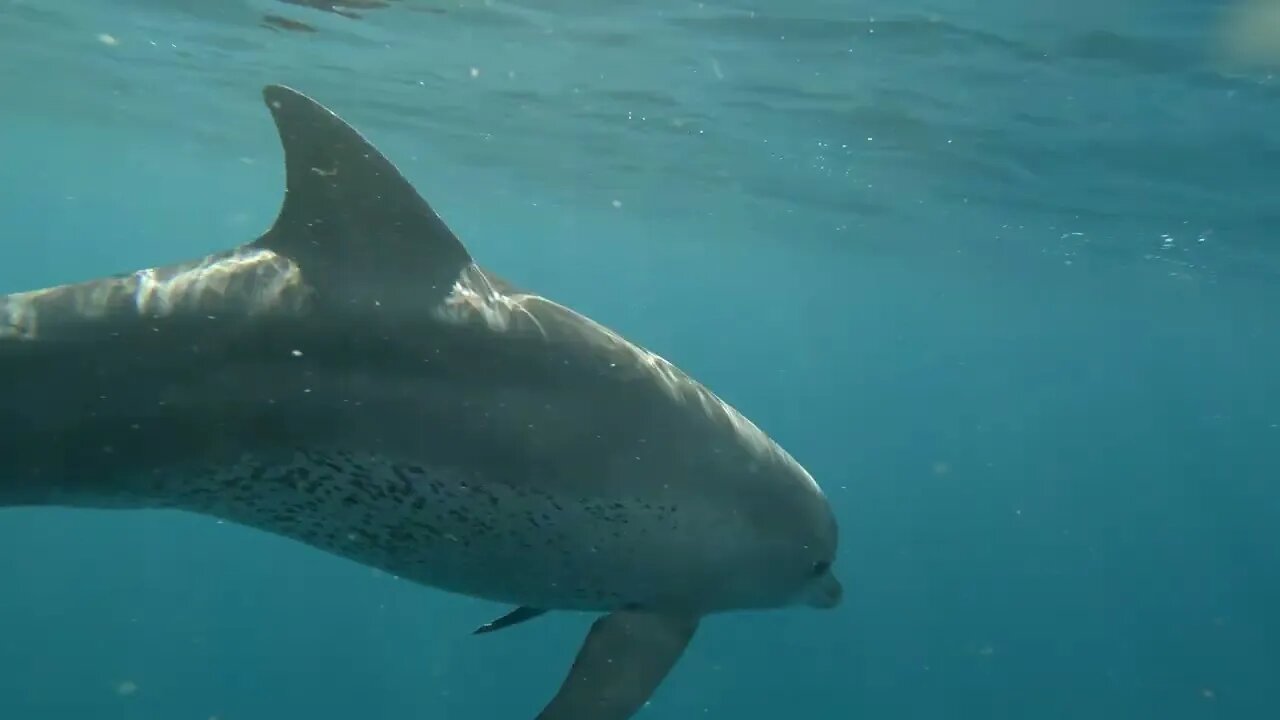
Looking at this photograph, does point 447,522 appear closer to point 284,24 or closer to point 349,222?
point 349,222

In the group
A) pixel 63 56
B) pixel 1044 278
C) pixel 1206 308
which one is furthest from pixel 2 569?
pixel 1206 308

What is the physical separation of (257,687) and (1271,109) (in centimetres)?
2223

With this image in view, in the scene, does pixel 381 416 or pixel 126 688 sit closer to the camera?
pixel 381 416

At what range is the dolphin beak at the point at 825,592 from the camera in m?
6.57

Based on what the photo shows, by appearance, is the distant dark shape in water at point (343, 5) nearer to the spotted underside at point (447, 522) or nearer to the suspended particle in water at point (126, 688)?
the spotted underside at point (447, 522)

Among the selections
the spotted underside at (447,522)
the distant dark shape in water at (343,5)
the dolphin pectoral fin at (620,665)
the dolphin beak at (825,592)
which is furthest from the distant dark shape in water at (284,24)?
the dolphin pectoral fin at (620,665)

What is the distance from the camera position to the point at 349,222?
484 cm

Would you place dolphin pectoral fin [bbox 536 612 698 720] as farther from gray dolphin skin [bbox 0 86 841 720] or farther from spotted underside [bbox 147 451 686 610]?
spotted underside [bbox 147 451 686 610]

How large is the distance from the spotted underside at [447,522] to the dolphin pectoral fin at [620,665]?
0.19 metres

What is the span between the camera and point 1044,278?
152 feet

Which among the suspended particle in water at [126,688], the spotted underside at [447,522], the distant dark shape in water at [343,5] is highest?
the distant dark shape in water at [343,5]

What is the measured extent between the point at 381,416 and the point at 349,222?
3.24 ft

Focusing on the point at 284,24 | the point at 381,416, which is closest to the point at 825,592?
the point at 381,416

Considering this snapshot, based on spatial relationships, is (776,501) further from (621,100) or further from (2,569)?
(2,569)
